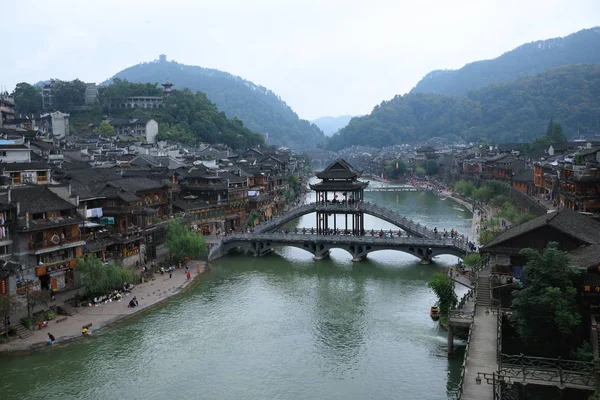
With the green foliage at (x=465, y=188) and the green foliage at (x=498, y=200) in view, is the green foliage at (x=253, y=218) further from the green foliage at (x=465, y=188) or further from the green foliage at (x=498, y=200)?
the green foliage at (x=465, y=188)

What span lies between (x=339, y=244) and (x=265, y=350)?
2308 cm

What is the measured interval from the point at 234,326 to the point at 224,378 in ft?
25.3

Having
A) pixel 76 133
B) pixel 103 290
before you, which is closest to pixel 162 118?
pixel 76 133

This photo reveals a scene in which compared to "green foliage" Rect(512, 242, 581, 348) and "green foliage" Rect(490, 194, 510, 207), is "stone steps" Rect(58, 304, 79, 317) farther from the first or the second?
"green foliage" Rect(490, 194, 510, 207)

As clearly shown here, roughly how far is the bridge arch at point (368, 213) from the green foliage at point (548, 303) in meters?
26.8

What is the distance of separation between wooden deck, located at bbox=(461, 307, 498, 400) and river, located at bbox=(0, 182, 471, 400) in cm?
263

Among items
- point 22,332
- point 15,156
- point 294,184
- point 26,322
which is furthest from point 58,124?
point 22,332

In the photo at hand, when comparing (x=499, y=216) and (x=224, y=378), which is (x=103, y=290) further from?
(x=499, y=216)

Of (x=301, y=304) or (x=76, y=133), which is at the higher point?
(x=76, y=133)

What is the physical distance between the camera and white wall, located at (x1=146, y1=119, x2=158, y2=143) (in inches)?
4547

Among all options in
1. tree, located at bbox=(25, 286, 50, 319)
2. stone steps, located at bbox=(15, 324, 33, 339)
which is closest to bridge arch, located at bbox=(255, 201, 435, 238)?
tree, located at bbox=(25, 286, 50, 319)

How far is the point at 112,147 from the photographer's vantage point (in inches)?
3762

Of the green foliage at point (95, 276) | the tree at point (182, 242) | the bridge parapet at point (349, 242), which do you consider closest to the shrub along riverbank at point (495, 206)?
the bridge parapet at point (349, 242)

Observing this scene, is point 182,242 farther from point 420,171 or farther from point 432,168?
point 420,171
